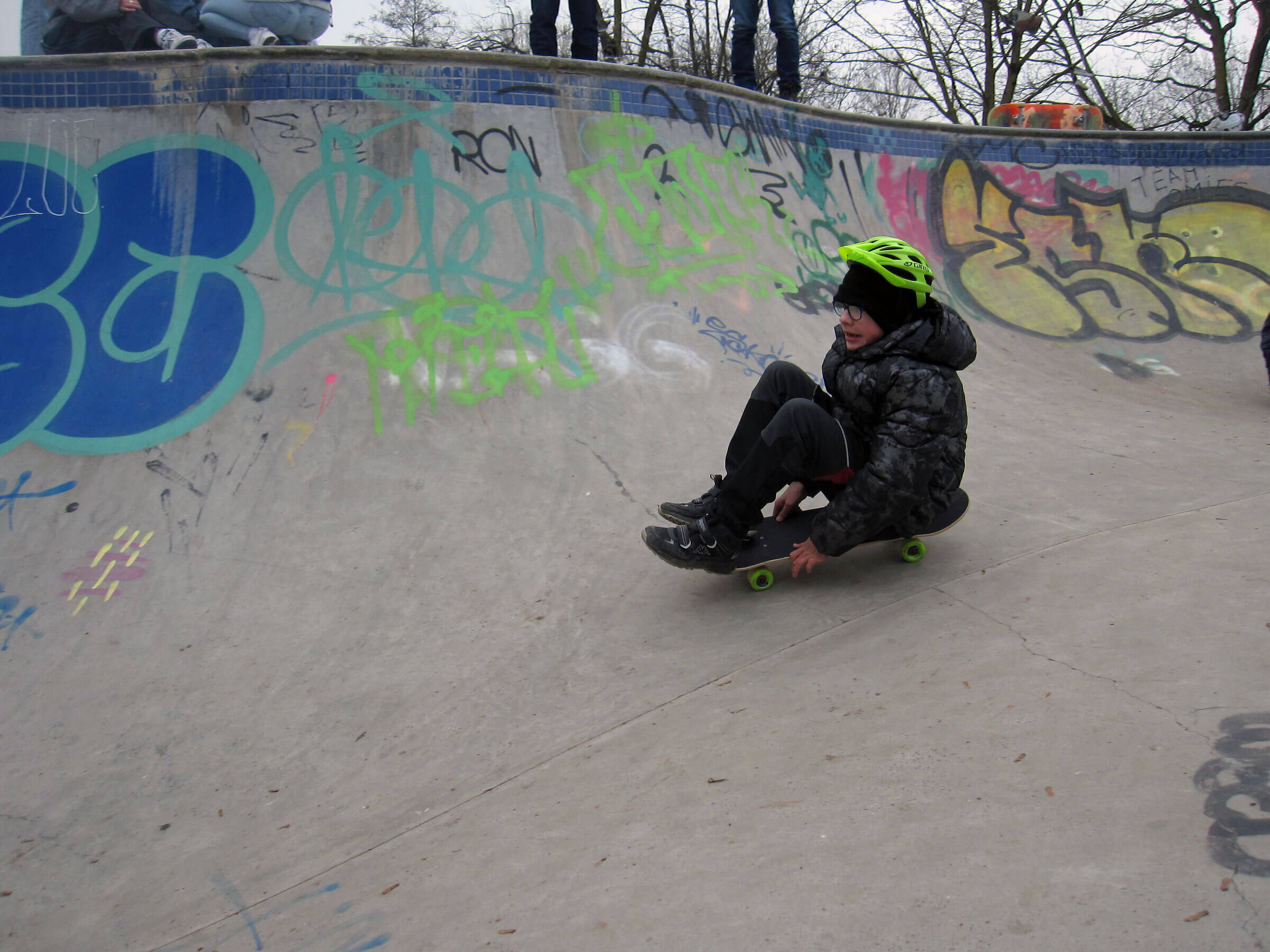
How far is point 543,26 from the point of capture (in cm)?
689

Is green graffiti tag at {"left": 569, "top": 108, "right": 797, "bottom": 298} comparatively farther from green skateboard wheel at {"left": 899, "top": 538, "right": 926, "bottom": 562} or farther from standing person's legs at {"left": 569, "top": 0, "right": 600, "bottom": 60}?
green skateboard wheel at {"left": 899, "top": 538, "right": 926, "bottom": 562}

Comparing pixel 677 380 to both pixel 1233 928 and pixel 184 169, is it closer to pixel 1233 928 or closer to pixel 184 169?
pixel 184 169

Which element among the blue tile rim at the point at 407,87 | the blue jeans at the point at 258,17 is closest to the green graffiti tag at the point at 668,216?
the blue tile rim at the point at 407,87

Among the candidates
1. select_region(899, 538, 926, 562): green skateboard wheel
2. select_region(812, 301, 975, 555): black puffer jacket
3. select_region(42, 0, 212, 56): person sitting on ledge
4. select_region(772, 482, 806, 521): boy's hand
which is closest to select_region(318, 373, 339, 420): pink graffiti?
select_region(772, 482, 806, 521): boy's hand

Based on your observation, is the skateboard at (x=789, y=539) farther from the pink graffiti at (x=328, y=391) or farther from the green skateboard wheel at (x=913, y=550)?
the pink graffiti at (x=328, y=391)

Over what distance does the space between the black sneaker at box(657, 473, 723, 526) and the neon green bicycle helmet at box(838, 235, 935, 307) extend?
3.15ft

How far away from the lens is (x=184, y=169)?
548 centimetres

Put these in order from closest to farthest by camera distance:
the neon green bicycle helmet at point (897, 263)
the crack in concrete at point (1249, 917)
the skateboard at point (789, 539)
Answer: the crack in concrete at point (1249, 917), the neon green bicycle helmet at point (897, 263), the skateboard at point (789, 539)

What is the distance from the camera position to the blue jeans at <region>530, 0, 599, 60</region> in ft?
22.6

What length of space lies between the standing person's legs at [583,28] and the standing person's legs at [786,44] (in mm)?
1546

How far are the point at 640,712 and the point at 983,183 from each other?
22.9 feet

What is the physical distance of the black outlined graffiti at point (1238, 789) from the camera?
1.59 m

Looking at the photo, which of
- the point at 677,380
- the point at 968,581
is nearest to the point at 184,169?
the point at 677,380

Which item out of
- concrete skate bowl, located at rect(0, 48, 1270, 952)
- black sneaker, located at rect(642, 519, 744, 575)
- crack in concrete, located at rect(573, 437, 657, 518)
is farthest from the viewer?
crack in concrete, located at rect(573, 437, 657, 518)
